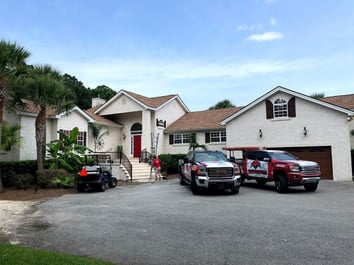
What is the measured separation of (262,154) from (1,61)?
13579 mm

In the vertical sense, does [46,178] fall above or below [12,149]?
below

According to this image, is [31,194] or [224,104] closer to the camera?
[31,194]

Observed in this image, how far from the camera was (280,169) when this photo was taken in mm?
14828

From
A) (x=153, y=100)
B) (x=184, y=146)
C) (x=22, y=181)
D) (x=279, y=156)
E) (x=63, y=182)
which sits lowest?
(x=63, y=182)

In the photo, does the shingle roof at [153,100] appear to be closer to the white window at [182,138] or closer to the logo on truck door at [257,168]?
the white window at [182,138]

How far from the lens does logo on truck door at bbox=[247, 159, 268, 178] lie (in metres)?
15.9

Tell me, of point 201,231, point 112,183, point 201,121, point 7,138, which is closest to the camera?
point 201,231

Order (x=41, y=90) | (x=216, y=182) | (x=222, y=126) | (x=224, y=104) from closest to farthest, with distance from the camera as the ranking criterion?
(x=216, y=182), (x=41, y=90), (x=222, y=126), (x=224, y=104)

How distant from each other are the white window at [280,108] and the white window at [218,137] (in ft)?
17.4

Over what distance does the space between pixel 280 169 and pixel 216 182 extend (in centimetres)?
342

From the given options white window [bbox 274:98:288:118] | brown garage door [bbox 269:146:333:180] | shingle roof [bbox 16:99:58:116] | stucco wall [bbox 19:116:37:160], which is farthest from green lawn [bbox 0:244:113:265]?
white window [bbox 274:98:288:118]

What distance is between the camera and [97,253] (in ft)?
19.7

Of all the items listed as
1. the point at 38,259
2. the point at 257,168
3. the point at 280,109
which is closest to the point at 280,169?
the point at 257,168

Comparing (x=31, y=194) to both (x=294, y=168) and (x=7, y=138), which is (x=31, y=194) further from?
(x=294, y=168)
